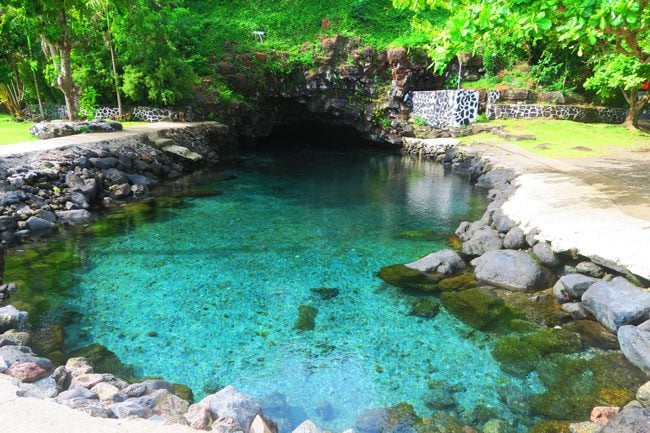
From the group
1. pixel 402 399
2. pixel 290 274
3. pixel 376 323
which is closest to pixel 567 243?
pixel 376 323

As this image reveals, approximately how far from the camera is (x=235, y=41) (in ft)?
102

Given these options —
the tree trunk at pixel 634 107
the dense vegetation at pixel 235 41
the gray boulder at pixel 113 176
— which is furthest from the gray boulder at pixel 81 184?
the tree trunk at pixel 634 107

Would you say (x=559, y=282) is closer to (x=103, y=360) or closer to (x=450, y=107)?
(x=103, y=360)

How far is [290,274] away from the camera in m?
9.20

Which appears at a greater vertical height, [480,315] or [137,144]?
[137,144]

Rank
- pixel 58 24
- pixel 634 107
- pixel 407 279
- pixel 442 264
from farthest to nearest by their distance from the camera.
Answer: pixel 634 107 < pixel 58 24 < pixel 442 264 < pixel 407 279

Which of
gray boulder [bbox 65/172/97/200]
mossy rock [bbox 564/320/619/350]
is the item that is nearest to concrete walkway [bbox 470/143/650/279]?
mossy rock [bbox 564/320/619/350]

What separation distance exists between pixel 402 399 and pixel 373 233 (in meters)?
6.79

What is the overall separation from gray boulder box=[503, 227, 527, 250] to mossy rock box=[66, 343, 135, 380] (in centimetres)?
764

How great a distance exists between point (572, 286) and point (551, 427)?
3.18 m

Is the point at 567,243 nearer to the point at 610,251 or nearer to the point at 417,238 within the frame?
the point at 610,251

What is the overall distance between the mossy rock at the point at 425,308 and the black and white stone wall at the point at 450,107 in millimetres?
22163

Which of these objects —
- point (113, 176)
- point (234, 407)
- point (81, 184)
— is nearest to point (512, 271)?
point (234, 407)

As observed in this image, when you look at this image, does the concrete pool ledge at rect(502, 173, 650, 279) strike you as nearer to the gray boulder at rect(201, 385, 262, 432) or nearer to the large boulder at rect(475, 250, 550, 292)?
the large boulder at rect(475, 250, 550, 292)
